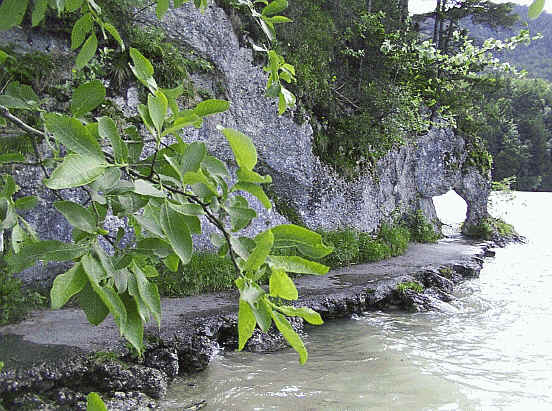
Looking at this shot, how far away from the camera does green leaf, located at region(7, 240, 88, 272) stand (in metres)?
0.64

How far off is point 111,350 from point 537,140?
56633 mm

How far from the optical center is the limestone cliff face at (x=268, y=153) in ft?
21.3

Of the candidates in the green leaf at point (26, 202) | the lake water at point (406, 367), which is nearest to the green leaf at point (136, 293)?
the green leaf at point (26, 202)

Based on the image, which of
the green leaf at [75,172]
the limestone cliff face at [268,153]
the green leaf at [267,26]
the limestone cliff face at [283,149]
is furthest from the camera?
the limestone cliff face at [283,149]

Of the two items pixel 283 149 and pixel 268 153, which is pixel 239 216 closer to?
pixel 268 153

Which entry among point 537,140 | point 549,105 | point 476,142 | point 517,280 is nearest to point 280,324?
point 517,280

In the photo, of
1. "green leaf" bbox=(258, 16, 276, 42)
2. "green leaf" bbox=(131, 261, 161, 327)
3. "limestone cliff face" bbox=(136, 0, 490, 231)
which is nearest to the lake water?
"limestone cliff face" bbox=(136, 0, 490, 231)

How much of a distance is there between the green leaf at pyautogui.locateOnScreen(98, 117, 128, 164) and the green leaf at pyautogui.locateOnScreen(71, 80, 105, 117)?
85 mm

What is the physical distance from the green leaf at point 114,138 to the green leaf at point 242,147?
0.17m

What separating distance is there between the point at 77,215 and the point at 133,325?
19 cm

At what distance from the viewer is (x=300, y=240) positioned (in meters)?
0.68

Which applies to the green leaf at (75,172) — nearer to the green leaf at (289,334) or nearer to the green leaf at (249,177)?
the green leaf at (249,177)

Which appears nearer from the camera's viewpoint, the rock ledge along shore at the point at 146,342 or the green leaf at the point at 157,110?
the green leaf at the point at 157,110

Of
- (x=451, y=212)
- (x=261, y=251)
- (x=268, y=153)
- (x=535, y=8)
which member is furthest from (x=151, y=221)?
(x=451, y=212)
